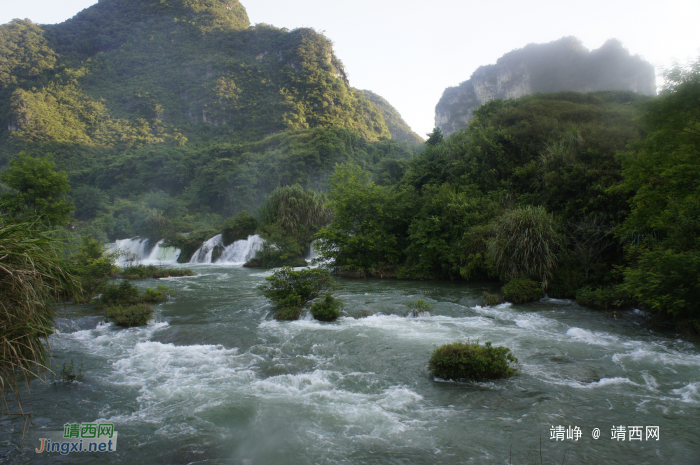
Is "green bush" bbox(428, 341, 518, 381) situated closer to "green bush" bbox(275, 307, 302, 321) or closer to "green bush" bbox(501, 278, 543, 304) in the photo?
"green bush" bbox(275, 307, 302, 321)

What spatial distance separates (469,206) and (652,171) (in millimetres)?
8406

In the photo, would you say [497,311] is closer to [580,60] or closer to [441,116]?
[580,60]

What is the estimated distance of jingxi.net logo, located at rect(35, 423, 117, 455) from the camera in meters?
5.35

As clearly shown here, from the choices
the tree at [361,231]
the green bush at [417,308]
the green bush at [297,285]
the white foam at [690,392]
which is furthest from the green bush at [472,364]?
the tree at [361,231]

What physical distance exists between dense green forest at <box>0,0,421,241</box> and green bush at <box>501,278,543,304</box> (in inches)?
1107

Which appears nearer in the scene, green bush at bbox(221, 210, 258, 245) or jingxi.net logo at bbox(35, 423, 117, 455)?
jingxi.net logo at bbox(35, 423, 117, 455)

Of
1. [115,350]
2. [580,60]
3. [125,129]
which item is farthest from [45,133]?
[580,60]

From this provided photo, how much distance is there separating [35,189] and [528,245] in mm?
21196

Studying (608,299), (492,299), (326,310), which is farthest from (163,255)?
(608,299)

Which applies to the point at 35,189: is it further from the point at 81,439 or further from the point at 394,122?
the point at 394,122

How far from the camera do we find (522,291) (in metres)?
13.8

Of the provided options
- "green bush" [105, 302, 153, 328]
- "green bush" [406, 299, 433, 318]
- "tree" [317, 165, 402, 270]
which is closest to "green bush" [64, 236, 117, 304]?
"green bush" [105, 302, 153, 328]

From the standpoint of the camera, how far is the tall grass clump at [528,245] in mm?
14500

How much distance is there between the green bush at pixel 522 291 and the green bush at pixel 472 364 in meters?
6.76
